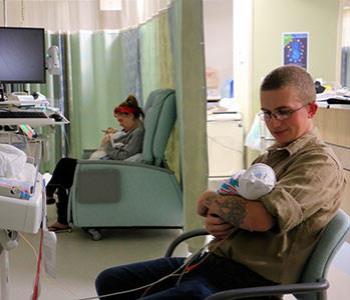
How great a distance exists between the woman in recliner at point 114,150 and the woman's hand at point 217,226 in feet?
6.57

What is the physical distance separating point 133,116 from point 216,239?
2225 millimetres

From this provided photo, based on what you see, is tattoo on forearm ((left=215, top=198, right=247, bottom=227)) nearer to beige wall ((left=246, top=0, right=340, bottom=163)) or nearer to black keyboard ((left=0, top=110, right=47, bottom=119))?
black keyboard ((left=0, top=110, right=47, bottom=119))

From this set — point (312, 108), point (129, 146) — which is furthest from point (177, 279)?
point (129, 146)

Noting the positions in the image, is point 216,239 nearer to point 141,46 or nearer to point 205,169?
point 205,169

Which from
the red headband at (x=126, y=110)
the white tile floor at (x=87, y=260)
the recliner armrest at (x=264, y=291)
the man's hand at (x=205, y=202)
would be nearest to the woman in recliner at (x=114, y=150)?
the red headband at (x=126, y=110)

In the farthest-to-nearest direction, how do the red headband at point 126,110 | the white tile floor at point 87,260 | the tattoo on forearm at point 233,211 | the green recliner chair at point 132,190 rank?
the red headband at point 126,110 < the green recliner chair at point 132,190 < the white tile floor at point 87,260 < the tattoo on forearm at point 233,211

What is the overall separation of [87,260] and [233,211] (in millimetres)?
1759

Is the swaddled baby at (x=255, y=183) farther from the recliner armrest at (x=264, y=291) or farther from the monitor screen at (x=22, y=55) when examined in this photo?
the monitor screen at (x=22, y=55)

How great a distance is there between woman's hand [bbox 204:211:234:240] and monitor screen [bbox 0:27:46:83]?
8.52ft

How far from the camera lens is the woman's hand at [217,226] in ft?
4.65

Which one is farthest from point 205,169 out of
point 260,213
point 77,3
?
point 77,3

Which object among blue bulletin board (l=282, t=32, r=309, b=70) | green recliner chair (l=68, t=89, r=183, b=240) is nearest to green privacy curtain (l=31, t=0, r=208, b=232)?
green recliner chair (l=68, t=89, r=183, b=240)

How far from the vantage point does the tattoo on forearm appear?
1.33m

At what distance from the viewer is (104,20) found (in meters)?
5.25
